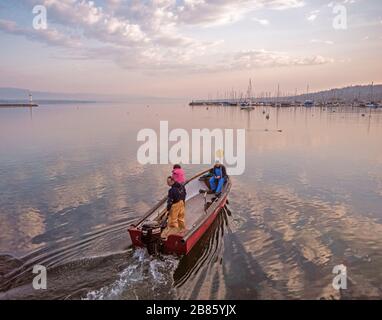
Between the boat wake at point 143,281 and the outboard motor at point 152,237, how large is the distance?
12.7 inches

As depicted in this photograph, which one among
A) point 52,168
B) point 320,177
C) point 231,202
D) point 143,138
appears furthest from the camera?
point 143,138

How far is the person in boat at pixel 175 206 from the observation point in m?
10.5

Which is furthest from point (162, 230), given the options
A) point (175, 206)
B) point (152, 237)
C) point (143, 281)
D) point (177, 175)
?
point (143, 281)

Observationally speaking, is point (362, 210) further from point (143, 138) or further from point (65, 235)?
point (143, 138)

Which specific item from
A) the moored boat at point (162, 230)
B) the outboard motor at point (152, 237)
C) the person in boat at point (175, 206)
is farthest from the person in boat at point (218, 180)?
the outboard motor at point (152, 237)

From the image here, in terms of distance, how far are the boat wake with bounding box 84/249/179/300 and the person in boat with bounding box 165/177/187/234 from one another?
1.21 meters

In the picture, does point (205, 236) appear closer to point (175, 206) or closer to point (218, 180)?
point (175, 206)

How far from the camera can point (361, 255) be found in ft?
34.7

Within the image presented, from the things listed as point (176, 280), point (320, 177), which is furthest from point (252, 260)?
point (320, 177)

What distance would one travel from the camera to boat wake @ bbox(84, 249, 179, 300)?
26.5 ft

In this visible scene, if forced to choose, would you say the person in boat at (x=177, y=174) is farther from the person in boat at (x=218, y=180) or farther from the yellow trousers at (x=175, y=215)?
the person in boat at (x=218, y=180)

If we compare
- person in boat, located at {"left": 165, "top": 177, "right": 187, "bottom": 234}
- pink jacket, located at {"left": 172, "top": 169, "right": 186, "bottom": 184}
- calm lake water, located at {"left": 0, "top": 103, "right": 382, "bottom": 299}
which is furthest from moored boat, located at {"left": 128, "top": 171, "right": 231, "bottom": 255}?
pink jacket, located at {"left": 172, "top": 169, "right": 186, "bottom": 184}

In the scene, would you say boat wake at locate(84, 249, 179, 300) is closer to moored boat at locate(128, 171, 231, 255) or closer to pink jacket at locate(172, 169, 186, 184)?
moored boat at locate(128, 171, 231, 255)
